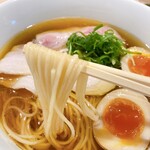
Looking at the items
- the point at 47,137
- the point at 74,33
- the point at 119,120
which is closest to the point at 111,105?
the point at 119,120

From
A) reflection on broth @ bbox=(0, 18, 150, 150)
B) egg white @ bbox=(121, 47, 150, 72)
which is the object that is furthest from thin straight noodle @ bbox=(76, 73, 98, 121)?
egg white @ bbox=(121, 47, 150, 72)

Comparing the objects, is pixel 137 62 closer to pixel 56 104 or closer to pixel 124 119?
pixel 124 119

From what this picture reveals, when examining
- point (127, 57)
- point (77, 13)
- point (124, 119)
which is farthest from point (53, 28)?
point (124, 119)

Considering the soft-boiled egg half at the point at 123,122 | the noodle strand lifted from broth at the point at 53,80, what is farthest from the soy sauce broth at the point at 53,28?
the noodle strand lifted from broth at the point at 53,80

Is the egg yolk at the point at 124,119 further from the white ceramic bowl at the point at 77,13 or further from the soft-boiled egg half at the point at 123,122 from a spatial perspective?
the white ceramic bowl at the point at 77,13

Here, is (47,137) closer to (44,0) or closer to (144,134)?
(144,134)

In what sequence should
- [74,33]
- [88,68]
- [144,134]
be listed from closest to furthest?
[88,68] → [144,134] → [74,33]
